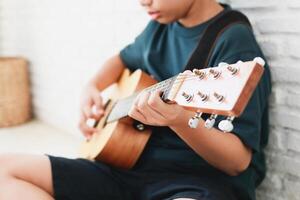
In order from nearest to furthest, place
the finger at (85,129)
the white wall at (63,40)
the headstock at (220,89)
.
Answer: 1. the headstock at (220,89)
2. the finger at (85,129)
3. the white wall at (63,40)

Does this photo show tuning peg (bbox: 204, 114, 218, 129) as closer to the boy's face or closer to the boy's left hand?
the boy's left hand

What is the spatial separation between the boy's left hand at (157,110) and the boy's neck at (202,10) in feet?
1.22

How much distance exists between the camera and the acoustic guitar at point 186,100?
59 cm

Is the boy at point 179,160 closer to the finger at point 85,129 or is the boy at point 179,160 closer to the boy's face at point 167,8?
the boy's face at point 167,8

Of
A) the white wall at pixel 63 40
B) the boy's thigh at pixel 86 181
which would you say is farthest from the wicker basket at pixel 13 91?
the boy's thigh at pixel 86 181

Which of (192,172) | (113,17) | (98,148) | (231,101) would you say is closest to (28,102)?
(113,17)

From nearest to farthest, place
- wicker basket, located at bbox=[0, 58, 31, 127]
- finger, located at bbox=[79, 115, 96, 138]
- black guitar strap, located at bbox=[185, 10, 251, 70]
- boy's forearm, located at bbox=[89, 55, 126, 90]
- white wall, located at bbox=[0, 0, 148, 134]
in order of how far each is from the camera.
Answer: black guitar strap, located at bbox=[185, 10, 251, 70] < finger, located at bbox=[79, 115, 96, 138] < boy's forearm, located at bbox=[89, 55, 126, 90] < white wall, located at bbox=[0, 0, 148, 134] < wicker basket, located at bbox=[0, 58, 31, 127]

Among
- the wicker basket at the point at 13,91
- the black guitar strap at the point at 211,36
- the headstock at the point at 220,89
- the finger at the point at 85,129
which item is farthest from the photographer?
the wicker basket at the point at 13,91

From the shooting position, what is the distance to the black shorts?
3.01 ft

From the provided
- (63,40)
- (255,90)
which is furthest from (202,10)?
(63,40)

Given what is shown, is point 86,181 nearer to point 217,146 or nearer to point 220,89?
point 217,146

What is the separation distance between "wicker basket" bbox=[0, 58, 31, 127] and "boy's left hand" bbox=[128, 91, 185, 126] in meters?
1.50

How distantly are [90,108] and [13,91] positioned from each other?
39.0 inches

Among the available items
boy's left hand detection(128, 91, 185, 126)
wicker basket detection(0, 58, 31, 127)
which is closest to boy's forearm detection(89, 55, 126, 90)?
Result: boy's left hand detection(128, 91, 185, 126)
